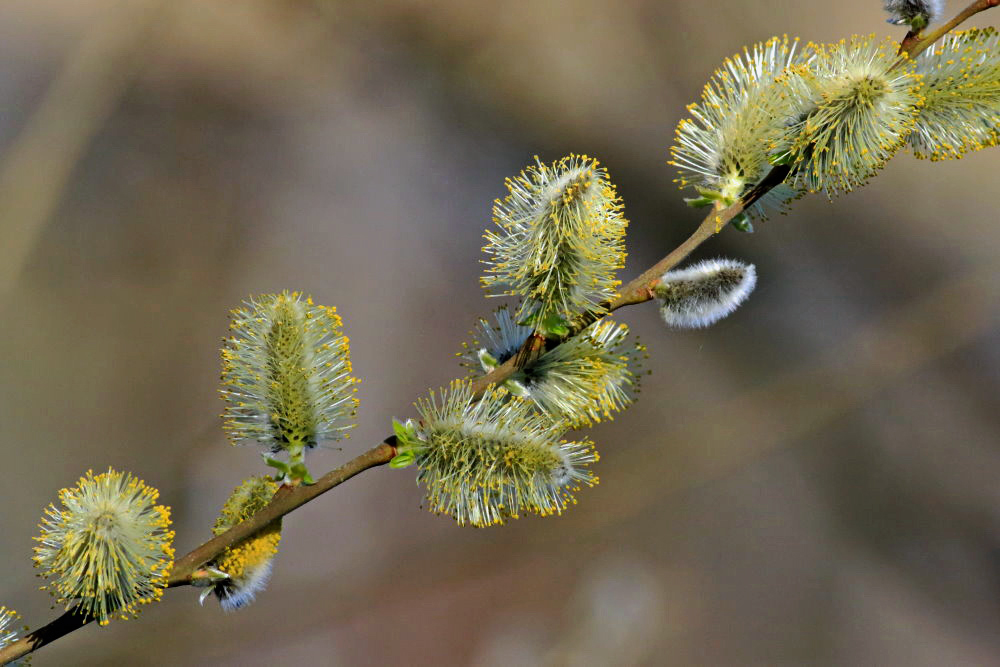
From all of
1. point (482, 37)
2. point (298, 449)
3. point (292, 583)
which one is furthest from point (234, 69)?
point (298, 449)

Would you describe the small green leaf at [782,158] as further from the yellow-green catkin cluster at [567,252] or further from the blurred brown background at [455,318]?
the blurred brown background at [455,318]

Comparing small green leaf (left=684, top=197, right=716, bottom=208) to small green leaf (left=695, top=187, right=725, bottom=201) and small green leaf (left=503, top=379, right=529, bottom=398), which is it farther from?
small green leaf (left=503, top=379, right=529, bottom=398)

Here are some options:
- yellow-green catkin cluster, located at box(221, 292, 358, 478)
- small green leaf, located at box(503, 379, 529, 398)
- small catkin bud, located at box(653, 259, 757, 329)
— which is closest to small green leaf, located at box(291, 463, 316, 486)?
yellow-green catkin cluster, located at box(221, 292, 358, 478)

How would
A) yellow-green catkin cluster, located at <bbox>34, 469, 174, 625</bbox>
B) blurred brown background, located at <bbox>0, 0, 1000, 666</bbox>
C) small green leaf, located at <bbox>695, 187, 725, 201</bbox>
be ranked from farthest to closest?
blurred brown background, located at <bbox>0, 0, 1000, 666</bbox>, small green leaf, located at <bbox>695, 187, 725, 201</bbox>, yellow-green catkin cluster, located at <bbox>34, 469, 174, 625</bbox>

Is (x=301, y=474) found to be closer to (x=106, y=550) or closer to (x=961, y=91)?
(x=106, y=550)

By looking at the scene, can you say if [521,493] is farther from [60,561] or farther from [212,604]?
[212,604]

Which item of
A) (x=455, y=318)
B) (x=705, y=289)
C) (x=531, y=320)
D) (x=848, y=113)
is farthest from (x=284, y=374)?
(x=455, y=318)

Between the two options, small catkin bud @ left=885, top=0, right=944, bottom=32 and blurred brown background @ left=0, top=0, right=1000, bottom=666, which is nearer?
small catkin bud @ left=885, top=0, right=944, bottom=32
